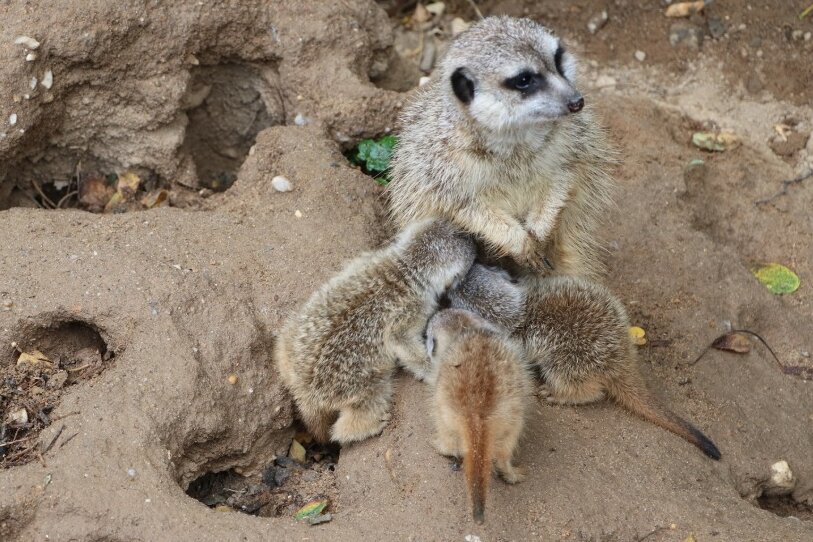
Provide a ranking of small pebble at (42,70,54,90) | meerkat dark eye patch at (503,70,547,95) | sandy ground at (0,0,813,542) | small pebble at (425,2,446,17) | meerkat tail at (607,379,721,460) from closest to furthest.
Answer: sandy ground at (0,0,813,542) < meerkat dark eye patch at (503,70,547,95) < meerkat tail at (607,379,721,460) < small pebble at (42,70,54,90) < small pebble at (425,2,446,17)

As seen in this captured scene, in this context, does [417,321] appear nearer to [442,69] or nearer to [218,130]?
[442,69]

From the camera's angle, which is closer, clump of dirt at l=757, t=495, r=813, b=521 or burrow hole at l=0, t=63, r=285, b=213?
clump of dirt at l=757, t=495, r=813, b=521

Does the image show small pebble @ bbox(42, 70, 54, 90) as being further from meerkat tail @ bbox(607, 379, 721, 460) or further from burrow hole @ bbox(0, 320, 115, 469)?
meerkat tail @ bbox(607, 379, 721, 460)

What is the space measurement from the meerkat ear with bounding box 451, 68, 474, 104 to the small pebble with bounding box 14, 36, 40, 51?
171 centimetres

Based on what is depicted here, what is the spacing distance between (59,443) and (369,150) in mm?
2040

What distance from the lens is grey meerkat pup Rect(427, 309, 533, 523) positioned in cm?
264

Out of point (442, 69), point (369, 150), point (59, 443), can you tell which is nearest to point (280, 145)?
point (369, 150)

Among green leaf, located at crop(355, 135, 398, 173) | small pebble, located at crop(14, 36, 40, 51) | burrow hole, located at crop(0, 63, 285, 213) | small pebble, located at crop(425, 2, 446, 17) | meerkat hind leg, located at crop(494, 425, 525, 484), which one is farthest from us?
small pebble, located at crop(425, 2, 446, 17)

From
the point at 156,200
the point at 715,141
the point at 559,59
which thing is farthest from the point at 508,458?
the point at 715,141

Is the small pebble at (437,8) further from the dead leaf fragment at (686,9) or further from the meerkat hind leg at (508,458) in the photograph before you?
the meerkat hind leg at (508,458)

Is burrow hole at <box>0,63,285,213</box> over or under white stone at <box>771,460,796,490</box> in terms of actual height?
over

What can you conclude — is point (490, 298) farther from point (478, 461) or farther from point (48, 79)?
point (48, 79)

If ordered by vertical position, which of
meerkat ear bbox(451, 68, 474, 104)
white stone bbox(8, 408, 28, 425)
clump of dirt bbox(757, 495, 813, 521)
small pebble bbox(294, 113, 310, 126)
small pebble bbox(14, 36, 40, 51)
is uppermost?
meerkat ear bbox(451, 68, 474, 104)

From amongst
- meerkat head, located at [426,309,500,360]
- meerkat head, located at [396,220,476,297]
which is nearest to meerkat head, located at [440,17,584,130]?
meerkat head, located at [396,220,476,297]
